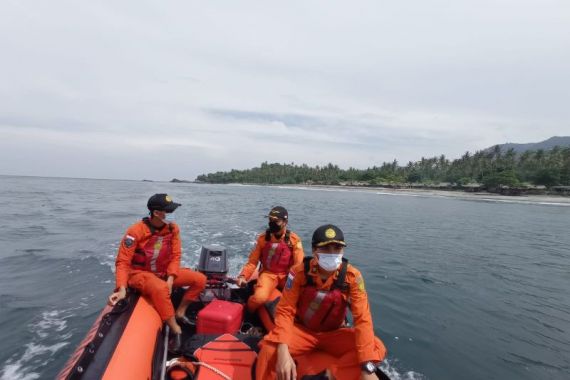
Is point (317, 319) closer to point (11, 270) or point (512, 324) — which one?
point (512, 324)

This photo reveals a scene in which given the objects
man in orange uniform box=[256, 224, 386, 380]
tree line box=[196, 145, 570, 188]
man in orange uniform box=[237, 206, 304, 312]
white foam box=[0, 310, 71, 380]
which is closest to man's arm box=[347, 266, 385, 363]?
man in orange uniform box=[256, 224, 386, 380]

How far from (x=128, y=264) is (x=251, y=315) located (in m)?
1.83

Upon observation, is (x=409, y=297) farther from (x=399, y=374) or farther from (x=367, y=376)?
(x=367, y=376)

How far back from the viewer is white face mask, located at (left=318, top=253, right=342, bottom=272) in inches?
113

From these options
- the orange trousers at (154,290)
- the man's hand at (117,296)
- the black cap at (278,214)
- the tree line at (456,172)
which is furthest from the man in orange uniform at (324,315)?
the tree line at (456,172)

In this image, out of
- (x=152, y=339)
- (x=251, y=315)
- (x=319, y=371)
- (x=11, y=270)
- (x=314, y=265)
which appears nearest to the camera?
(x=319, y=371)

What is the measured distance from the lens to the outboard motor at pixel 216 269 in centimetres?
502

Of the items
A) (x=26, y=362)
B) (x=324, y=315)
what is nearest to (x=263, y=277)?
(x=324, y=315)

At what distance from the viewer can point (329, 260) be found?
2889 millimetres

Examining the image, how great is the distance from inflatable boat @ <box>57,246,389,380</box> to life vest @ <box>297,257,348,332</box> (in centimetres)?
29

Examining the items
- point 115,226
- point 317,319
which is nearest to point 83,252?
point 115,226

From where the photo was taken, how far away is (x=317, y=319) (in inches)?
121

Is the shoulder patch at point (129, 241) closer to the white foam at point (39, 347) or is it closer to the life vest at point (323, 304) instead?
the white foam at point (39, 347)

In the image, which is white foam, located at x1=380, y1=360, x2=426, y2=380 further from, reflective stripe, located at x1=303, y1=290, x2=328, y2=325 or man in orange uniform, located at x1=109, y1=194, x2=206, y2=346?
man in orange uniform, located at x1=109, y1=194, x2=206, y2=346
